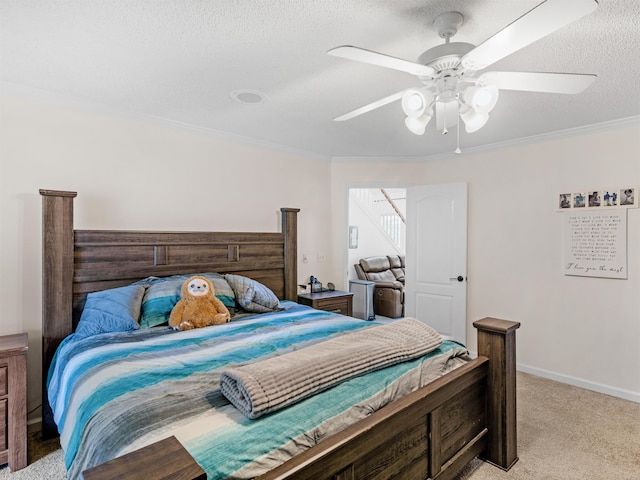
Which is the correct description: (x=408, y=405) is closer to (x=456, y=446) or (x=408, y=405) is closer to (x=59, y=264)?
(x=456, y=446)

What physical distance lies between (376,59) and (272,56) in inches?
30.8

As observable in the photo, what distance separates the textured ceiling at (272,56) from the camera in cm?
161

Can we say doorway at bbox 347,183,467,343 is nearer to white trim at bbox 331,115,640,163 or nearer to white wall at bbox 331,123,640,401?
white wall at bbox 331,123,640,401

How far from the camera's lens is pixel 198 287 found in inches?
102

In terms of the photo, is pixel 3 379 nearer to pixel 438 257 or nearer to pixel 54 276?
pixel 54 276

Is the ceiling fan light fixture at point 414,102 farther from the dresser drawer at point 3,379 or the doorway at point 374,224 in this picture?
the doorway at point 374,224

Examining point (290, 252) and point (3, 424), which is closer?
point (3, 424)

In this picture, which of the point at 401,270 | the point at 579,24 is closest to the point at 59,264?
the point at 579,24

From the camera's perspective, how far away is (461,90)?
1901 mm

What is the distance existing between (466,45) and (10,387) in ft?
9.82

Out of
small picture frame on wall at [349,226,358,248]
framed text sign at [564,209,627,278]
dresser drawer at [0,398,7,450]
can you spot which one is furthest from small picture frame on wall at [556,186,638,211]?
dresser drawer at [0,398,7,450]

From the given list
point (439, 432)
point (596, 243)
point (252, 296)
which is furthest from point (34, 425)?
point (596, 243)

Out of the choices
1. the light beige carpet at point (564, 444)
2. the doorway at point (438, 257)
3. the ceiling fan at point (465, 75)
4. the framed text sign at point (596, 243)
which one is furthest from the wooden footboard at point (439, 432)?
the doorway at point (438, 257)

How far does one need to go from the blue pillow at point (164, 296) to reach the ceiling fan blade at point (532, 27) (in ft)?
7.43
